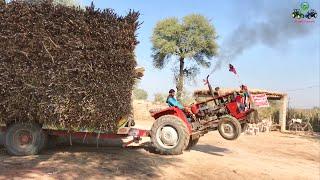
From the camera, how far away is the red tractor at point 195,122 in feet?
41.1

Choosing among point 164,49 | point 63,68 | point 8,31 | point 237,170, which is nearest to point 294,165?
point 237,170

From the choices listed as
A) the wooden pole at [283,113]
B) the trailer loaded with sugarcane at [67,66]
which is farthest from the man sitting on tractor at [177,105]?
the wooden pole at [283,113]

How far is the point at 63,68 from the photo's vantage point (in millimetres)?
10992

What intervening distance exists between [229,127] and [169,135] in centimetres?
176

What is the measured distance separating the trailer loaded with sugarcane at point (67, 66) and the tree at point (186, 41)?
2917cm

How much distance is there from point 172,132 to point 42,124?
11.2ft

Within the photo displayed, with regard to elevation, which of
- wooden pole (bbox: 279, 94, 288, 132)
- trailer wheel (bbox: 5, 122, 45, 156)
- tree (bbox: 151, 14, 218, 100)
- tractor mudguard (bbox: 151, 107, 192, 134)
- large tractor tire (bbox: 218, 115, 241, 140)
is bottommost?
trailer wheel (bbox: 5, 122, 45, 156)

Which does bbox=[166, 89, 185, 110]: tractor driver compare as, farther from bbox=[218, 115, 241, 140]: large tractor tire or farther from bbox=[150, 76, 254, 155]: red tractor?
bbox=[218, 115, 241, 140]: large tractor tire

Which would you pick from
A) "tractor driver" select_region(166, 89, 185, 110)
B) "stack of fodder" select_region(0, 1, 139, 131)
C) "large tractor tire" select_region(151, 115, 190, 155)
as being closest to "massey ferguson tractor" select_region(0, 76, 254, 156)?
"large tractor tire" select_region(151, 115, 190, 155)

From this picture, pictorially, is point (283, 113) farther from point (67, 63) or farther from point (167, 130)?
point (67, 63)

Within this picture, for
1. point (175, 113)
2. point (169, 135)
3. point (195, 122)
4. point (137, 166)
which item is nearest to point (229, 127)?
point (195, 122)

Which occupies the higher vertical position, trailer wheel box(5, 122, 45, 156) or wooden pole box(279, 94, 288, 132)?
wooden pole box(279, 94, 288, 132)

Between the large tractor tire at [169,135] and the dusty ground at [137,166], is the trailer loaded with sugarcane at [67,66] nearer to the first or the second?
the dusty ground at [137,166]

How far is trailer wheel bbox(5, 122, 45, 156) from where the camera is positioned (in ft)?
38.3
